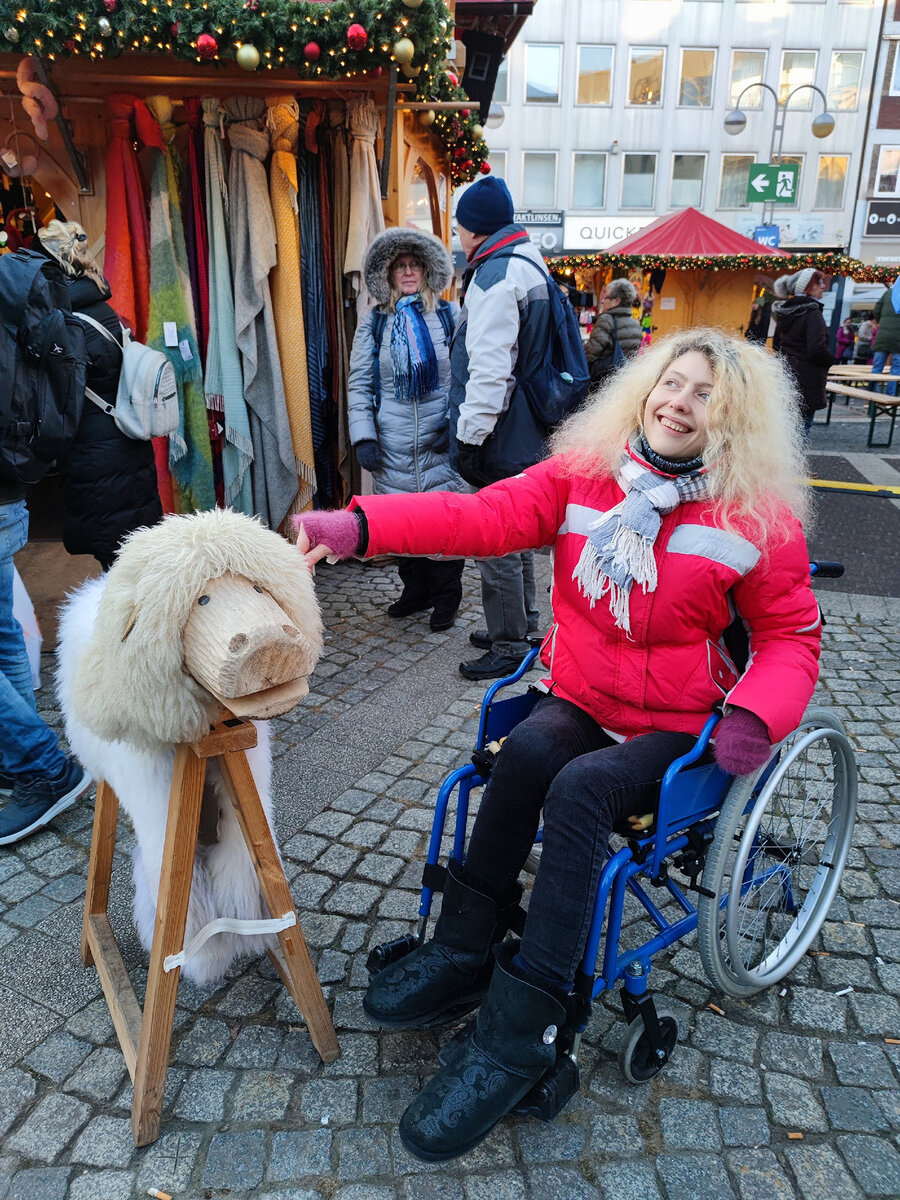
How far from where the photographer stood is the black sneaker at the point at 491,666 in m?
4.06

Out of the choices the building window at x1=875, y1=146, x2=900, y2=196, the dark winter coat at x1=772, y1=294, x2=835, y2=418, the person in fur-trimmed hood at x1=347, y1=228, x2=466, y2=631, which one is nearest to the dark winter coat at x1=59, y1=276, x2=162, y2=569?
the person in fur-trimmed hood at x1=347, y1=228, x2=466, y2=631

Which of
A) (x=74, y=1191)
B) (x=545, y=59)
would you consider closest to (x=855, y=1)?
(x=545, y=59)

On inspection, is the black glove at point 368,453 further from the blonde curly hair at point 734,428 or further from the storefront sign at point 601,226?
the storefront sign at point 601,226

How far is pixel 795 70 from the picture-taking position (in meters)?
28.5

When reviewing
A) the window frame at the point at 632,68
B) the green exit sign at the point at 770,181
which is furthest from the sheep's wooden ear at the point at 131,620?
the window frame at the point at 632,68

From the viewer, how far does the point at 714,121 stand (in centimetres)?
2795

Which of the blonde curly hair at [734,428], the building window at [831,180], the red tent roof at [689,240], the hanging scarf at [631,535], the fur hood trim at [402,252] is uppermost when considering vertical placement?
the building window at [831,180]

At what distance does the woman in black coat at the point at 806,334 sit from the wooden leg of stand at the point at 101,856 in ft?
25.5

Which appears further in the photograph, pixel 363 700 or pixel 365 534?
pixel 363 700

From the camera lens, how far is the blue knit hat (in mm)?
3684

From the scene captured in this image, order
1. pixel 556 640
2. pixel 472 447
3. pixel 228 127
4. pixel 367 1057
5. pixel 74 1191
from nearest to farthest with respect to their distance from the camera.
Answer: pixel 74 1191, pixel 367 1057, pixel 556 640, pixel 472 447, pixel 228 127

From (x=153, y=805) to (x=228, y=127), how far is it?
3.96 meters

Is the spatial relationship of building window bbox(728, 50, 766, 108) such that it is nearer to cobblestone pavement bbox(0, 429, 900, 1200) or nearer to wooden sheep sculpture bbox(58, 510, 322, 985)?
cobblestone pavement bbox(0, 429, 900, 1200)

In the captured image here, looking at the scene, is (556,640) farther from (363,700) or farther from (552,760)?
(363,700)
